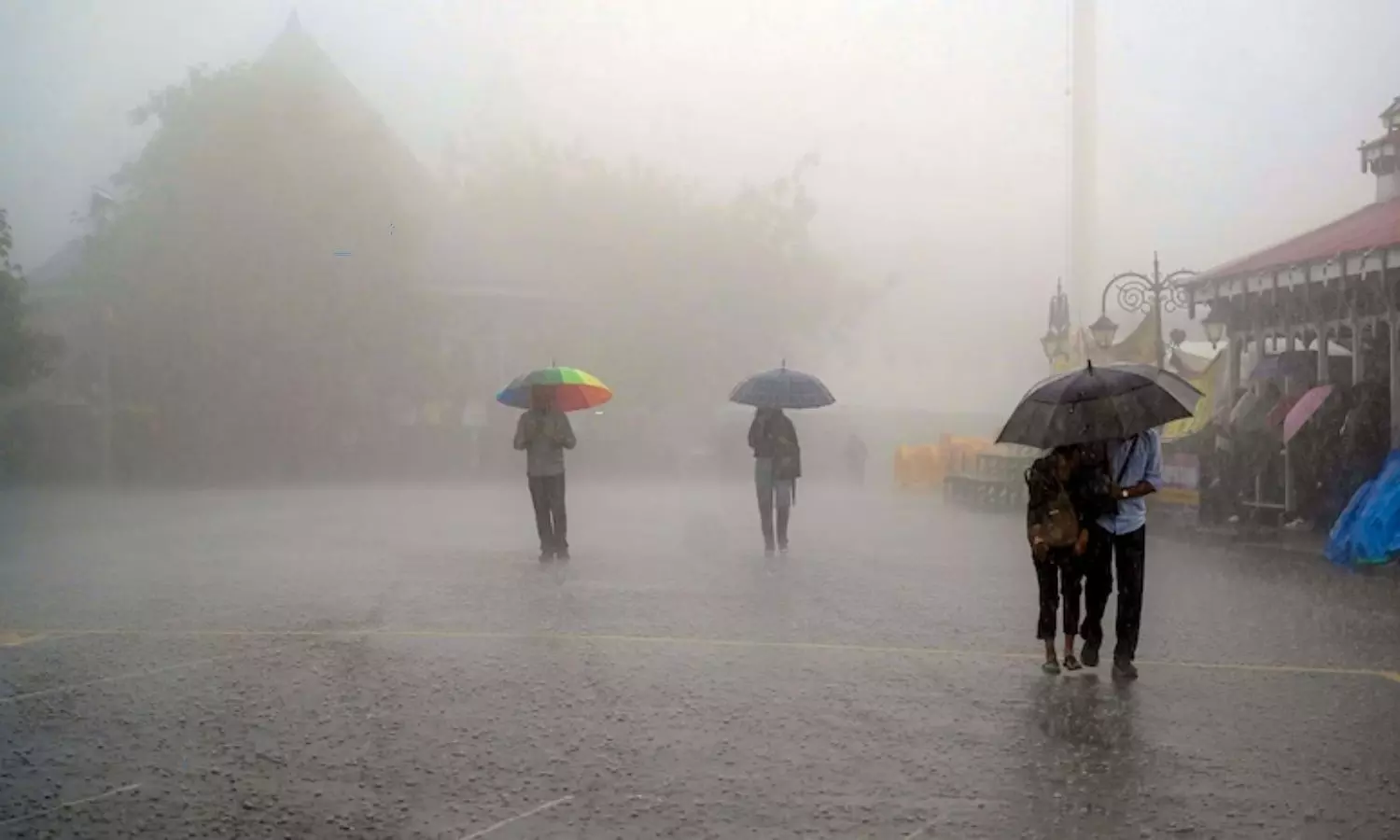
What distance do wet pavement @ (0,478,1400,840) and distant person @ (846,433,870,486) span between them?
21713 mm

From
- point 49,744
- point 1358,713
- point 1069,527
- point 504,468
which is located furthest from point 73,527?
point 504,468

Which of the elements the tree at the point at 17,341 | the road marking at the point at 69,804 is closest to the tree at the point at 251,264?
the tree at the point at 17,341

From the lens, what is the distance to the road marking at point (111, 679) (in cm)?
646

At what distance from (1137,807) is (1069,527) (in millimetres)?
2328

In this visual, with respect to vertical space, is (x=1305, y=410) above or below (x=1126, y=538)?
above

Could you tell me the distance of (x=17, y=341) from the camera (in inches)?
1086

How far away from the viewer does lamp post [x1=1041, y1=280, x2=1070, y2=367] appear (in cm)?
2344

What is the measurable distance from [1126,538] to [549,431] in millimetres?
6620

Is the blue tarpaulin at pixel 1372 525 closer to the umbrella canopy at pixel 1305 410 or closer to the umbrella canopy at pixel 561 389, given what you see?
the umbrella canopy at pixel 1305 410

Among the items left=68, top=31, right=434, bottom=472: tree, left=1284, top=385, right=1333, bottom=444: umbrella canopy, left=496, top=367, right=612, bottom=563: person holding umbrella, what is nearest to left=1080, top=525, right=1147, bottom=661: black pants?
left=496, top=367, right=612, bottom=563: person holding umbrella

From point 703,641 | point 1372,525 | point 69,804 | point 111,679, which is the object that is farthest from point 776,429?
point 69,804

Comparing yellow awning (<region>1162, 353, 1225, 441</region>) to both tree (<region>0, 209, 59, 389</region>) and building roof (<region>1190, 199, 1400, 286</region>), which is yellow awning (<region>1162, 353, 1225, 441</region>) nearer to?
building roof (<region>1190, 199, 1400, 286</region>)

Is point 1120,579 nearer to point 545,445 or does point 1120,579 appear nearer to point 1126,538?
point 1126,538

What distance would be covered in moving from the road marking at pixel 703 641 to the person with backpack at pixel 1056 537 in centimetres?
52
